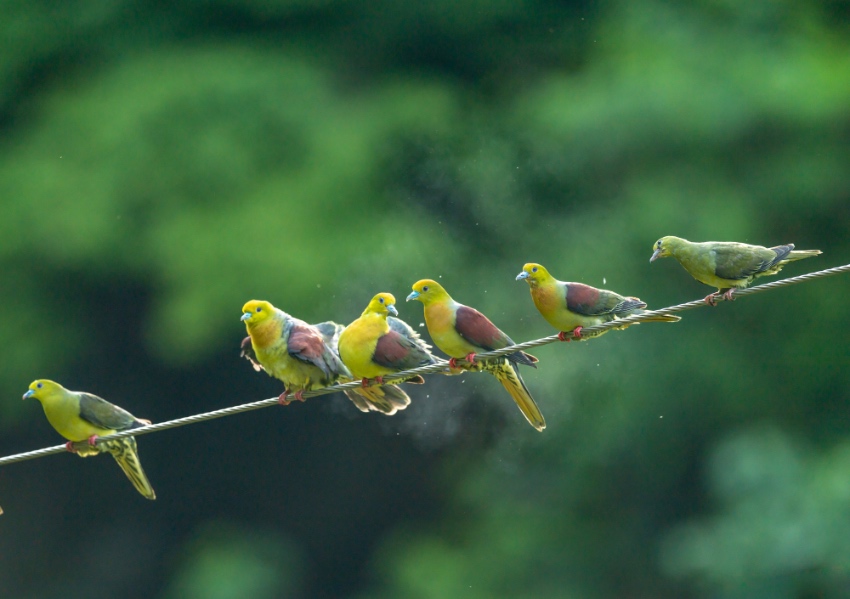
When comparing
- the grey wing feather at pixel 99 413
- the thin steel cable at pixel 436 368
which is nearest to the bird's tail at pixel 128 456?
the grey wing feather at pixel 99 413

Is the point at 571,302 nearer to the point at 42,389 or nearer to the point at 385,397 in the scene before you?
the point at 385,397

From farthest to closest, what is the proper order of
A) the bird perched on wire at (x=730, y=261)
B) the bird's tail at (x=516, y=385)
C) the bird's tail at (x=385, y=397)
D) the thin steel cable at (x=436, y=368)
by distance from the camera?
1. the bird's tail at (x=385, y=397)
2. the bird's tail at (x=516, y=385)
3. the bird perched on wire at (x=730, y=261)
4. the thin steel cable at (x=436, y=368)

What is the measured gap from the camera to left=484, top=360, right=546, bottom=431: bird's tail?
7.05 m

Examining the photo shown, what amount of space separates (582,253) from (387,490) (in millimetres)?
3953

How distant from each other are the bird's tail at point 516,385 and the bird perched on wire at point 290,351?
0.78 meters

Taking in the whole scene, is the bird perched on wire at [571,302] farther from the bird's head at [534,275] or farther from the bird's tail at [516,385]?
the bird's tail at [516,385]

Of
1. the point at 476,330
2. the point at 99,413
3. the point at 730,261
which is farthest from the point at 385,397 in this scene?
the point at 730,261

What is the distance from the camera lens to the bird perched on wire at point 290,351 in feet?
23.1

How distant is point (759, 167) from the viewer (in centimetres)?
1454

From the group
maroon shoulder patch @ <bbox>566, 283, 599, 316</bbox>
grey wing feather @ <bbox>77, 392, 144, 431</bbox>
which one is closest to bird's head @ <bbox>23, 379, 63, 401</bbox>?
grey wing feather @ <bbox>77, 392, 144, 431</bbox>

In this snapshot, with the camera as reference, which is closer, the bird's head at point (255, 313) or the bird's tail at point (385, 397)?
the bird's head at point (255, 313)

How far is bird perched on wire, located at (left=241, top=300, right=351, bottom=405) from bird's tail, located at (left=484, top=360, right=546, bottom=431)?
0.78 meters

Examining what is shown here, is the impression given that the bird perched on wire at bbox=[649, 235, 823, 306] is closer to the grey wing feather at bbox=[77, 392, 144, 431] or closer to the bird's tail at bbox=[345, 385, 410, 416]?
the bird's tail at bbox=[345, 385, 410, 416]

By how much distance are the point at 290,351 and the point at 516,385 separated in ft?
3.92
